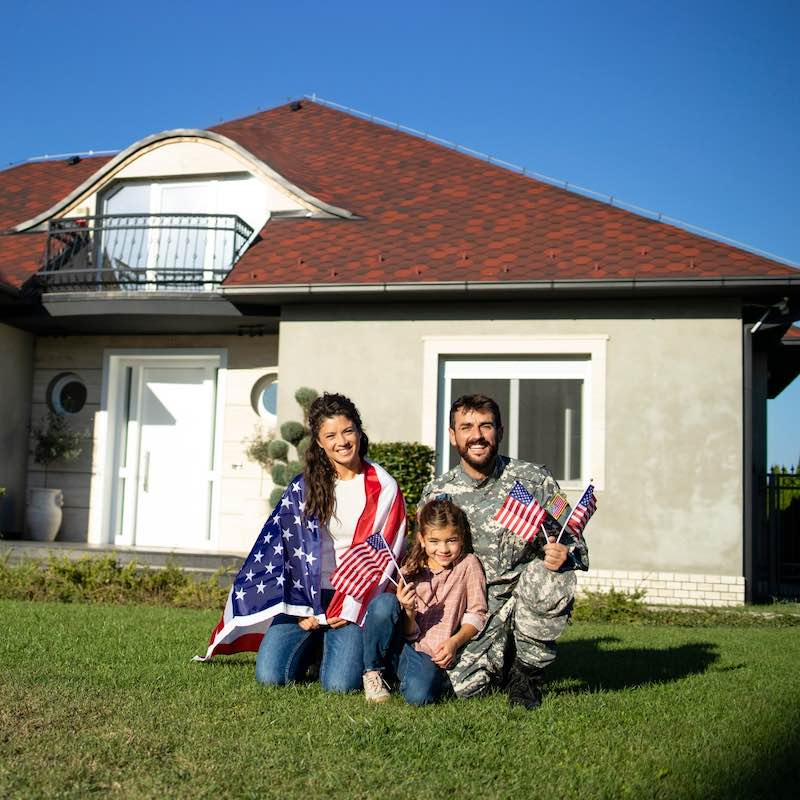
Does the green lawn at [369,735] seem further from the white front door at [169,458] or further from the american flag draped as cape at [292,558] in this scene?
the white front door at [169,458]

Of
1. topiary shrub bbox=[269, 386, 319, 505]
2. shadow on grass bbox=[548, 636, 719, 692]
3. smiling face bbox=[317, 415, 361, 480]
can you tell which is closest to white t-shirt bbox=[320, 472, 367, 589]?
smiling face bbox=[317, 415, 361, 480]

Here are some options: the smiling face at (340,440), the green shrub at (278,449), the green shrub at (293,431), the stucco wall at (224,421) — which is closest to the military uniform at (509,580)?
the smiling face at (340,440)

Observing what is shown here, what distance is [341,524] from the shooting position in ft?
17.6

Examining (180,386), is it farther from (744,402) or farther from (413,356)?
(744,402)

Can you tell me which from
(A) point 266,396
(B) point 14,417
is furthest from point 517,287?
(B) point 14,417

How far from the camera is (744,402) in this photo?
10.6 m

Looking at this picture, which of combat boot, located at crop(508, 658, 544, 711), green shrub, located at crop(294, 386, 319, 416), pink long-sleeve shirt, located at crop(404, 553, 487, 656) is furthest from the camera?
green shrub, located at crop(294, 386, 319, 416)

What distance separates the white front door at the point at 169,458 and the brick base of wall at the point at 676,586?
17.9 ft

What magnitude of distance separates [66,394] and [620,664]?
32.1 ft

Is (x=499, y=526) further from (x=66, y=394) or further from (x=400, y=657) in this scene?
(x=66, y=394)

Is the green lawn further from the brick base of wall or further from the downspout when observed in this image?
the downspout

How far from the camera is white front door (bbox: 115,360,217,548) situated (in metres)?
13.1

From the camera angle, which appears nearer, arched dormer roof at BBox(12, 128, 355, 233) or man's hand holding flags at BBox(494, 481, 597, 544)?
man's hand holding flags at BBox(494, 481, 597, 544)

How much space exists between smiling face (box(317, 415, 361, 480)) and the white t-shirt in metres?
0.13
